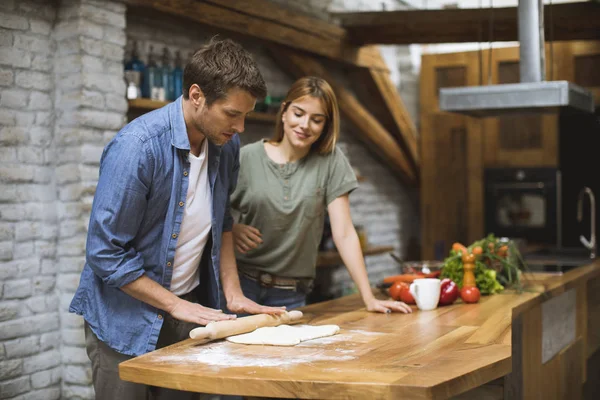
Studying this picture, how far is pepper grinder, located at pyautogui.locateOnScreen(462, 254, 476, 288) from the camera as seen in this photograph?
130 inches

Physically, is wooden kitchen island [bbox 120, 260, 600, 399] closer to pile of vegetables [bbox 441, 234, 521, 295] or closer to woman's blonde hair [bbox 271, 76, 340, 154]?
pile of vegetables [bbox 441, 234, 521, 295]

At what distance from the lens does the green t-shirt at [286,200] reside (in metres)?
3.07

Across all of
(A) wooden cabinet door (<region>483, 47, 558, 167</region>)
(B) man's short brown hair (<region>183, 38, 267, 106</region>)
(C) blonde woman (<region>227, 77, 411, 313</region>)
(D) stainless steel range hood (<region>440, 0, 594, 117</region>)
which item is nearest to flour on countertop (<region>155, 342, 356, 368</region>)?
(B) man's short brown hair (<region>183, 38, 267, 106</region>)

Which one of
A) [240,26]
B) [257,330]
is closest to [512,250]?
[257,330]

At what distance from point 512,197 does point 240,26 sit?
315cm

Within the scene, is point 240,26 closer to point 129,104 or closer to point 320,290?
point 129,104

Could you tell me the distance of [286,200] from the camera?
3072mm

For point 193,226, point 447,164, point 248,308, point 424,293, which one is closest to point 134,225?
point 193,226

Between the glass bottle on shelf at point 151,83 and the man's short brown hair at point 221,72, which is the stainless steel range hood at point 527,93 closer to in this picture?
the glass bottle on shelf at point 151,83

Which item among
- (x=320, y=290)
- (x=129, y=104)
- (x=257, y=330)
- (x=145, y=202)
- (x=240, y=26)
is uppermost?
(x=240, y=26)

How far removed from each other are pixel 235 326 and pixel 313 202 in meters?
0.92

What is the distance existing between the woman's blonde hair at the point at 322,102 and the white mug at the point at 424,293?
644 millimetres

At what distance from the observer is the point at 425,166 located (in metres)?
7.48

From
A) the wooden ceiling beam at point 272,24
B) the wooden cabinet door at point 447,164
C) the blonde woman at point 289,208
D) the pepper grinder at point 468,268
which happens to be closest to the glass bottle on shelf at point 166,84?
the wooden ceiling beam at point 272,24
